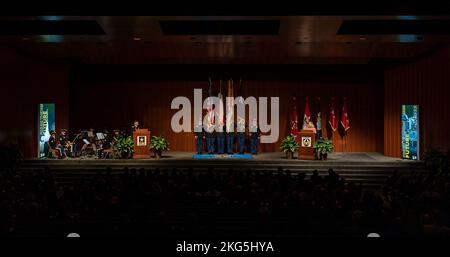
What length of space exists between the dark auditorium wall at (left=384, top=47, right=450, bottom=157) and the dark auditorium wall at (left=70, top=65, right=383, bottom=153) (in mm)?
1700

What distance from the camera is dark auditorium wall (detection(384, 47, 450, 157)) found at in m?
15.3

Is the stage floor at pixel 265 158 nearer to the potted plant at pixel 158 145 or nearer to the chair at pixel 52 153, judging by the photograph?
the potted plant at pixel 158 145

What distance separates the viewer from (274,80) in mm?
20438

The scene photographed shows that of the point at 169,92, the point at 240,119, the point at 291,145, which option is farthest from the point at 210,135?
the point at 169,92

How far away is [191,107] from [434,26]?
382 inches

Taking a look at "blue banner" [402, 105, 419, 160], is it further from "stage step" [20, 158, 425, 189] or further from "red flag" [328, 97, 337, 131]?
"red flag" [328, 97, 337, 131]

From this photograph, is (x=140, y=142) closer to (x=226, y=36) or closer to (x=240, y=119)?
(x=240, y=119)

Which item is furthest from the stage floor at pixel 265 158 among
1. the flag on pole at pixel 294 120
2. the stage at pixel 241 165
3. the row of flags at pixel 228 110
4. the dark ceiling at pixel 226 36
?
the dark ceiling at pixel 226 36

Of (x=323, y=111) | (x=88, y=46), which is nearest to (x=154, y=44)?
(x=88, y=46)

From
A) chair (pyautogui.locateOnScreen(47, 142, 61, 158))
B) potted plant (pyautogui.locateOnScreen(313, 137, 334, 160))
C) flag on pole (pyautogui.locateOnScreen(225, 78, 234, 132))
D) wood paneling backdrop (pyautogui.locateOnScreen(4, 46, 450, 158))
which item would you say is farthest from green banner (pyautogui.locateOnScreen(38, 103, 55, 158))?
potted plant (pyautogui.locateOnScreen(313, 137, 334, 160))

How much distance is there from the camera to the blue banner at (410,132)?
669 inches

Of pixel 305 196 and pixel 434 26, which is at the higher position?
pixel 434 26

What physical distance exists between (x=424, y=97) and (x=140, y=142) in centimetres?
910
